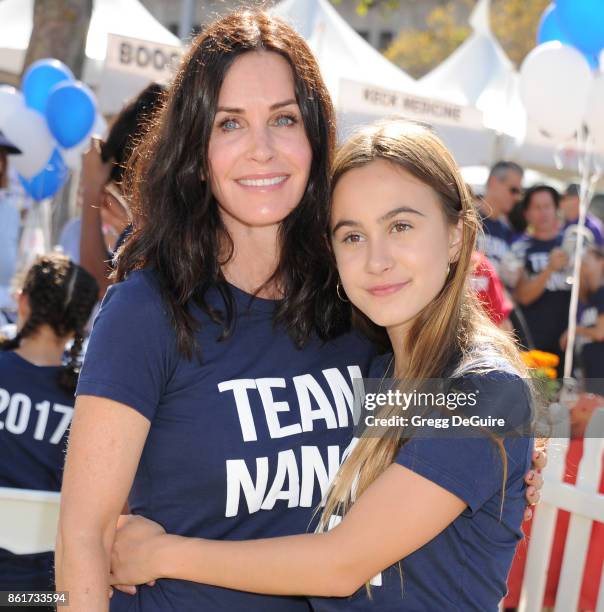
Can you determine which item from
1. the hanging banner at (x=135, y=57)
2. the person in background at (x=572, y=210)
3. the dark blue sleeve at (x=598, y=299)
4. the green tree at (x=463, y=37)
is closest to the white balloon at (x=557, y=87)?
the dark blue sleeve at (x=598, y=299)

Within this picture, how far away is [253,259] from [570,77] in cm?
445

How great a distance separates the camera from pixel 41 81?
647 centimetres

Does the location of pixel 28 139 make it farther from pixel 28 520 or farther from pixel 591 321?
pixel 591 321

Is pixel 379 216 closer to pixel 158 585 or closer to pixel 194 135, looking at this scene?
pixel 194 135

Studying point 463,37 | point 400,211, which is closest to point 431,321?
point 400,211

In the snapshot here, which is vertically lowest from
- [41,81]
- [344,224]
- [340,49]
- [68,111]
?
[344,224]

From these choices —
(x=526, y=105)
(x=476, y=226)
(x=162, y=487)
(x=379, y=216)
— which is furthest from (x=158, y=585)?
(x=526, y=105)

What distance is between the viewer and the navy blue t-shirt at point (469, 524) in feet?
5.01

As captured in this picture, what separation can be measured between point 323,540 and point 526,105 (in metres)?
5.35

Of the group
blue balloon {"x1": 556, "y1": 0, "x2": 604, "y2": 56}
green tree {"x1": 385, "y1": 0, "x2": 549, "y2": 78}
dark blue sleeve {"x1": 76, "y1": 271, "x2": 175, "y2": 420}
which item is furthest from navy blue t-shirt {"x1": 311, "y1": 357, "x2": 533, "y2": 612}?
green tree {"x1": 385, "y1": 0, "x2": 549, "y2": 78}

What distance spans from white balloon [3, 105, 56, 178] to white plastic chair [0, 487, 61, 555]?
365 centimetres

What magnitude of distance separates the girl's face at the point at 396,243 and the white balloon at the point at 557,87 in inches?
174

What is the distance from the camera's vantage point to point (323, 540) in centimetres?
158
